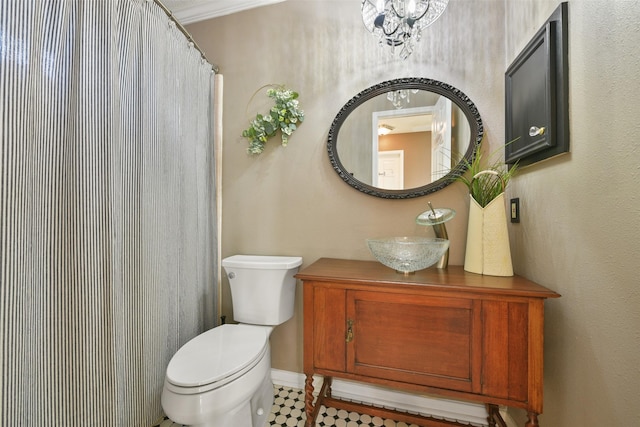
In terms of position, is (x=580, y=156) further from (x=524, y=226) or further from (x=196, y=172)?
(x=196, y=172)

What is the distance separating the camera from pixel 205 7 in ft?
5.46

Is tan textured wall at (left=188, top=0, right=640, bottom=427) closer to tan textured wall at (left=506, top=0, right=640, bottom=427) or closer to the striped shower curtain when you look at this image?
Result: tan textured wall at (left=506, top=0, right=640, bottom=427)

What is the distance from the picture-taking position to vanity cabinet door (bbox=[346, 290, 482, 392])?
90 centimetres

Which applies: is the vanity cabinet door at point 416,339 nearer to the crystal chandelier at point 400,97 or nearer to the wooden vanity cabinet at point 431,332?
the wooden vanity cabinet at point 431,332

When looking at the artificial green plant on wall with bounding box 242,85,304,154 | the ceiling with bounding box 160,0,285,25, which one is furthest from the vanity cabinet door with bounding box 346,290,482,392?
the ceiling with bounding box 160,0,285,25

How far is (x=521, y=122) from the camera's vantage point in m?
1.05

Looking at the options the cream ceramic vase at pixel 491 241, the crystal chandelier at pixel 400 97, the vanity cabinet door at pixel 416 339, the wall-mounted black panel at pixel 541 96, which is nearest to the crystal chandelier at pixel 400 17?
the crystal chandelier at pixel 400 97

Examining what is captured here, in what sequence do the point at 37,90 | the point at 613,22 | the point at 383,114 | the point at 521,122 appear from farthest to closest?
1. the point at 383,114
2. the point at 521,122
3. the point at 37,90
4. the point at 613,22

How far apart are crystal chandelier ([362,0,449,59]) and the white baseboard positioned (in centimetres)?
180

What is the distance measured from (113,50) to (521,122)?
1.76 m

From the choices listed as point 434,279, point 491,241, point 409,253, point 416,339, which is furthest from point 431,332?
point 491,241

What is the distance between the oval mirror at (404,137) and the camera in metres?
1.27

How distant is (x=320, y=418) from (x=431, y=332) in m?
0.83

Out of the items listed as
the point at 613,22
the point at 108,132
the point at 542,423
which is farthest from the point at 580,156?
the point at 108,132
